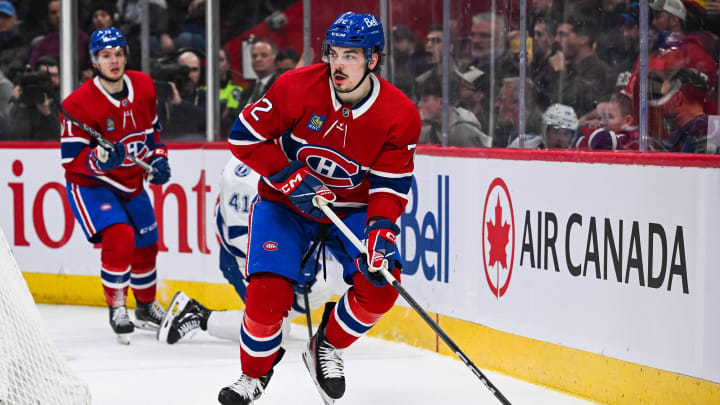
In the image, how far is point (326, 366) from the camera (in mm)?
3207

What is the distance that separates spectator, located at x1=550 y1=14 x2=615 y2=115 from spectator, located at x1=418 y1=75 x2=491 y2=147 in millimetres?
448

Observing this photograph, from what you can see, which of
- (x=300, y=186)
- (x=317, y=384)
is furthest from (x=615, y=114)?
(x=317, y=384)

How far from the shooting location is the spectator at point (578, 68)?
4.04 m

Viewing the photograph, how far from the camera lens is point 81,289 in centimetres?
600

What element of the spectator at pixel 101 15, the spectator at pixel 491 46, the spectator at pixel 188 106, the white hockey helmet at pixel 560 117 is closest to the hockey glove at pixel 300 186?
the white hockey helmet at pixel 560 117

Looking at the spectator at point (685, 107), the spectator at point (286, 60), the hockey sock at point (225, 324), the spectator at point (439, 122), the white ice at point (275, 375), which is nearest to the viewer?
the spectator at point (685, 107)

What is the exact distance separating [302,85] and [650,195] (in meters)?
1.14

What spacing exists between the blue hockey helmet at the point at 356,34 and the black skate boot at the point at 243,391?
3.23ft

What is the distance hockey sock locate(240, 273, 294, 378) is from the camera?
305 cm

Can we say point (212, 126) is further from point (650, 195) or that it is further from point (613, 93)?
point (650, 195)

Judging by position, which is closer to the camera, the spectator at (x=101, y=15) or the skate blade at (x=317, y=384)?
the skate blade at (x=317, y=384)

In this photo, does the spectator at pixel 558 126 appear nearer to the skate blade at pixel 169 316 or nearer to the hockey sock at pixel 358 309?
the hockey sock at pixel 358 309

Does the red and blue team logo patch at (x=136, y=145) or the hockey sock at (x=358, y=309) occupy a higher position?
the red and blue team logo patch at (x=136, y=145)

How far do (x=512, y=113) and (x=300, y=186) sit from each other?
163cm
